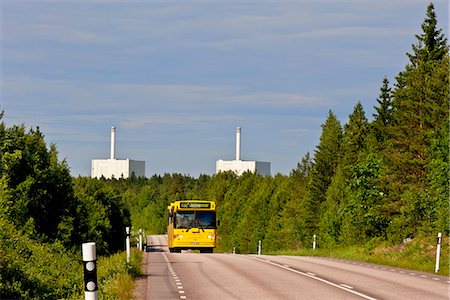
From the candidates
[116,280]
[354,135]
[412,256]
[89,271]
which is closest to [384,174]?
[412,256]

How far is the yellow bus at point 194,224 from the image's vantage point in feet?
174

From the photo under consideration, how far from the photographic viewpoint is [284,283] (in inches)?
864

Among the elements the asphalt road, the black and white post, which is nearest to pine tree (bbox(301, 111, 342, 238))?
the asphalt road

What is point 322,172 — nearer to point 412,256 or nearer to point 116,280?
point 412,256

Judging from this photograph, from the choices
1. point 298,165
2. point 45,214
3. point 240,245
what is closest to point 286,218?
point 298,165

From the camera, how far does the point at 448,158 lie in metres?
46.4

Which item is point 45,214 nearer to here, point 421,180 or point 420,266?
point 421,180

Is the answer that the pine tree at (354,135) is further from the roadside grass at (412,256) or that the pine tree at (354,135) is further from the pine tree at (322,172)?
the roadside grass at (412,256)

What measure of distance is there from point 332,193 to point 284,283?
219ft

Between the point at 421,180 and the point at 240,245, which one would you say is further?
the point at 240,245

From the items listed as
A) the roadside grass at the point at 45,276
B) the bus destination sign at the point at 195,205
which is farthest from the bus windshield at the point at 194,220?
the roadside grass at the point at 45,276

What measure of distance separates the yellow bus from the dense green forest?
7204 mm

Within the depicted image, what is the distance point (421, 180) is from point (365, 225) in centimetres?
657

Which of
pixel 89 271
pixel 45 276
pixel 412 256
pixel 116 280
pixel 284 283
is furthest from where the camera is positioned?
pixel 412 256
